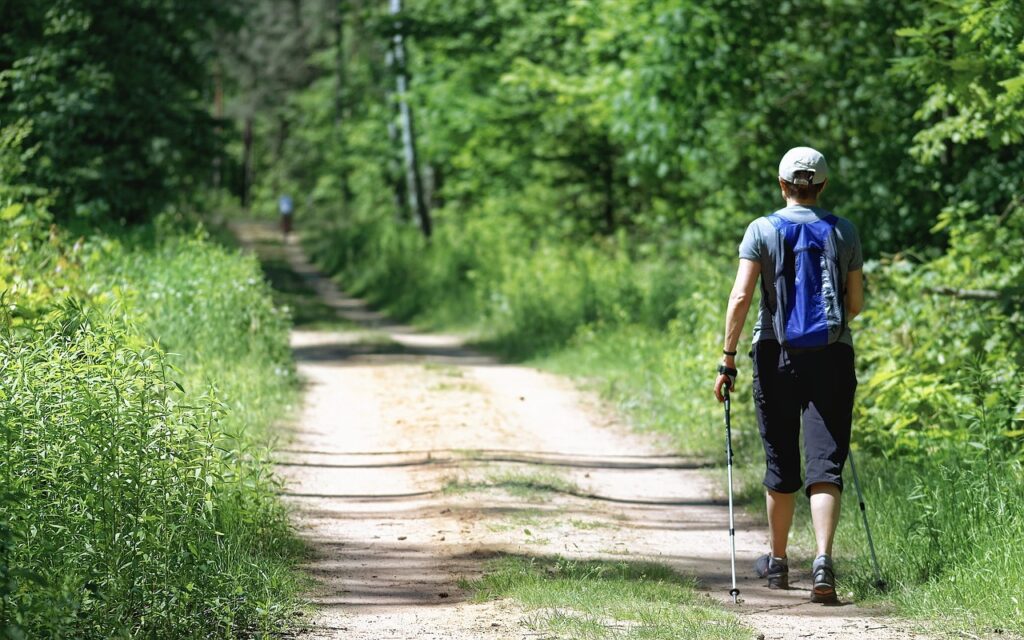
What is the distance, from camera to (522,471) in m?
9.57

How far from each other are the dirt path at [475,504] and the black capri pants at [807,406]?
69 centimetres

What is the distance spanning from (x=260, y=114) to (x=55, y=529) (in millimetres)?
64364

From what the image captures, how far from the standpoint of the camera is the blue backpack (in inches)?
251

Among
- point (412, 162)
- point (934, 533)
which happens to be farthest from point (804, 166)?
point (412, 162)

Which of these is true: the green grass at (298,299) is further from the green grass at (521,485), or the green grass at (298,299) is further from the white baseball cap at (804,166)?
the white baseball cap at (804,166)

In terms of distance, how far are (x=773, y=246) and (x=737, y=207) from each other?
37.1 feet

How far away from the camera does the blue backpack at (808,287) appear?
637 centimetres

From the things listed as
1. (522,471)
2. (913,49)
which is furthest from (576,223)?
(522,471)

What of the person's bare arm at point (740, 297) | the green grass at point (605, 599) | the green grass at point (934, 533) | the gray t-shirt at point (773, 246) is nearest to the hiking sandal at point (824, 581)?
the green grass at point (934, 533)

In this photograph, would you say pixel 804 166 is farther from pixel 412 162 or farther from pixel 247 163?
pixel 247 163

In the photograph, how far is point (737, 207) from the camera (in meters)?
17.6

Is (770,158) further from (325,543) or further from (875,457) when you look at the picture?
(325,543)

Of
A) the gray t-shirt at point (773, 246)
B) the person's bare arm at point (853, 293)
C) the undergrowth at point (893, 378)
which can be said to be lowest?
the undergrowth at point (893, 378)

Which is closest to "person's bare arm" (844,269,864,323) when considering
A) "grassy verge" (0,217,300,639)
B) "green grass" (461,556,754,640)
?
"green grass" (461,556,754,640)
